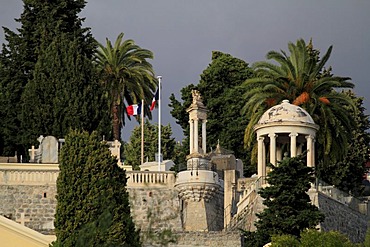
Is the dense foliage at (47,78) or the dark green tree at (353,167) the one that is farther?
the dark green tree at (353,167)

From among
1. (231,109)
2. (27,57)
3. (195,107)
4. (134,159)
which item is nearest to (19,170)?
(195,107)

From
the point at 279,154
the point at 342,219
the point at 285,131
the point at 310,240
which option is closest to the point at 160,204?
the point at 279,154

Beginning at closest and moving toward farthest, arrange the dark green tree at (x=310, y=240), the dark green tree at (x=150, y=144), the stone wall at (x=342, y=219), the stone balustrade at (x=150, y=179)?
the dark green tree at (x=310, y=240)
the stone wall at (x=342, y=219)
the stone balustrade at (x=150, y=179)
the dark green tree at (x=150, y=144)

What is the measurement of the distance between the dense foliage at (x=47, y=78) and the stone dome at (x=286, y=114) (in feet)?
36.3

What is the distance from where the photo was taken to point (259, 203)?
216 ft

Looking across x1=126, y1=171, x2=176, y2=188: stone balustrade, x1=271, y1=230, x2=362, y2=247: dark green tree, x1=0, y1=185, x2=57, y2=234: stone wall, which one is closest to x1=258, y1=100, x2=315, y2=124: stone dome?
x1=126, y1=171, x2=176, y2=188: stone balustrade

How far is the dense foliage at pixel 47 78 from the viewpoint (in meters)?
75.3

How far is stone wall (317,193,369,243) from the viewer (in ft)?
220

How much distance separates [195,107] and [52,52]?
392 inches

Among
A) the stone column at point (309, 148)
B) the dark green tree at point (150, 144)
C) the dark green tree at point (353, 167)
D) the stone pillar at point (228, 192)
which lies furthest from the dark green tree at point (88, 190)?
the dark green tree at point (150, 144)

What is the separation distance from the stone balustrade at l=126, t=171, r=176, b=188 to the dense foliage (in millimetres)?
6437

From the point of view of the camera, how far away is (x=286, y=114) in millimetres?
66750

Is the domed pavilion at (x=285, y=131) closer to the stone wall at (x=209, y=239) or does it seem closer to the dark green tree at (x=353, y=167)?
the stone wall at (x=209, y=239)

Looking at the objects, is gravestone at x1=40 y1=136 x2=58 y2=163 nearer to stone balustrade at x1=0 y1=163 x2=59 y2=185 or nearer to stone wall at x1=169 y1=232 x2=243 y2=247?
stone balustrade at x1=0 y1=163 x2=59 y2=185
